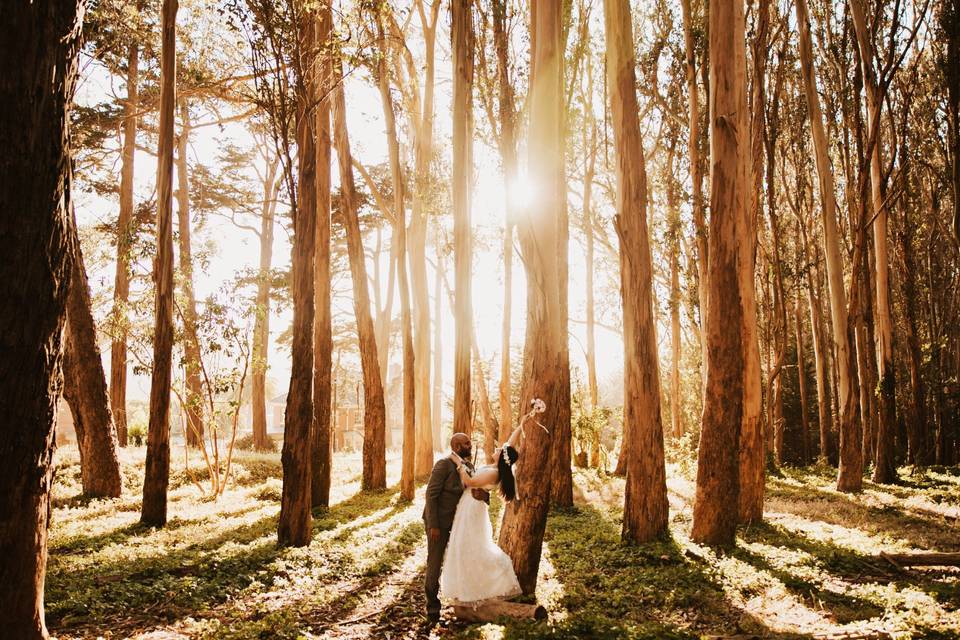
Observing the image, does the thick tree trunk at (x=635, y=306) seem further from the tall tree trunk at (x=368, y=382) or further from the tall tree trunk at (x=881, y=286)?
the tall tree trunk at (x=881, y=286)

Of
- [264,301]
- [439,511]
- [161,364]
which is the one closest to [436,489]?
[439,511]

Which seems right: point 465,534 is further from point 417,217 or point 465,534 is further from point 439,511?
point 417,217

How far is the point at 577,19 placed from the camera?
16.9 meters

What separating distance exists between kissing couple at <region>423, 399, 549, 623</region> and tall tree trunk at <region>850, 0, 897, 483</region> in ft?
37.0

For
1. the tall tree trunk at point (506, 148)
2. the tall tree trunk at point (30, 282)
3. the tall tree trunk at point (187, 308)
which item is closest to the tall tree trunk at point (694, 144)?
the tall tree trunk at point (506, 148)

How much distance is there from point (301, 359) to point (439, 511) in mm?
3361

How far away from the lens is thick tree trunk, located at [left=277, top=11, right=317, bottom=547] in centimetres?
799

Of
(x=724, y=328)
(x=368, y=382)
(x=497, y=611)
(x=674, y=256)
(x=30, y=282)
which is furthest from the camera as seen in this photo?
(x=674, y=256)

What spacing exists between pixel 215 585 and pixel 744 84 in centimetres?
962

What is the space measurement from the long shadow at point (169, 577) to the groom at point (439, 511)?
2.03m

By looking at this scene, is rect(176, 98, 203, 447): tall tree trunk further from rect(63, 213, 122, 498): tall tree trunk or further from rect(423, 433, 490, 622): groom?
rect(423, 433, 490, 622): groom

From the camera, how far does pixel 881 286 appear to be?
13547 mm

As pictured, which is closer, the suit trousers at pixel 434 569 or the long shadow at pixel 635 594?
the long shadow at pixel 635 594

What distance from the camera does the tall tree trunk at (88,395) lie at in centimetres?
1027
